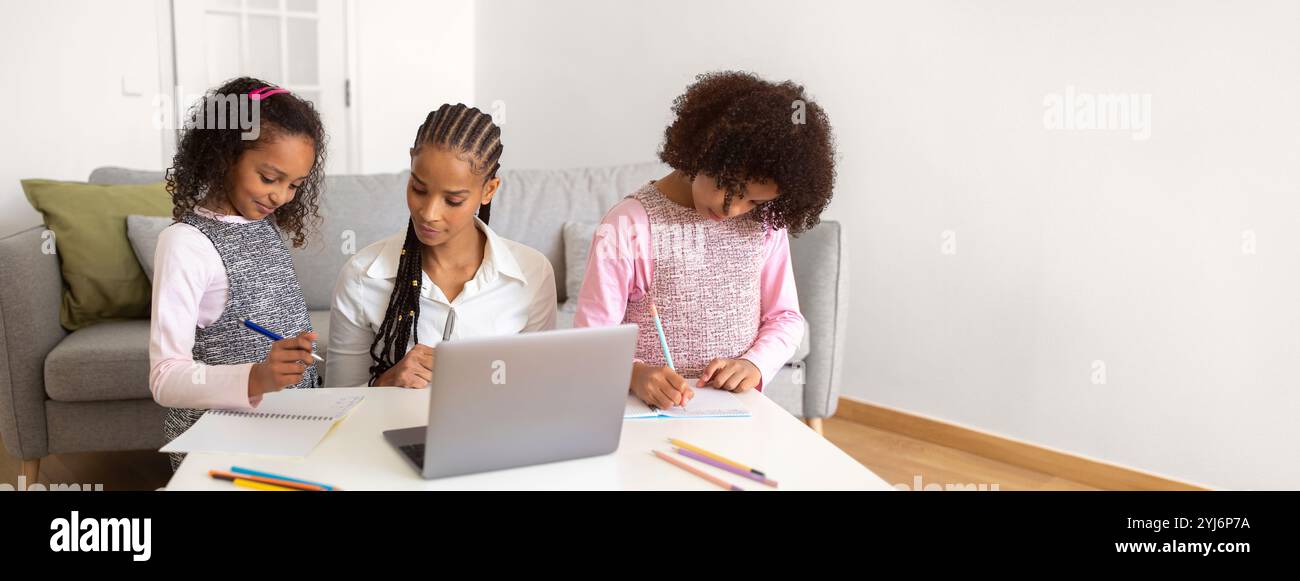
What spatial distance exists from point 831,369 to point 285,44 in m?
2.80

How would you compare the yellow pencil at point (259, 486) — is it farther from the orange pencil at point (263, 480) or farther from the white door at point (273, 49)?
the white door at point (273, 49)

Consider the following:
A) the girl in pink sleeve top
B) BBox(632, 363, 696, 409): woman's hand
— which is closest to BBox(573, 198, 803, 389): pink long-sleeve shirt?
the girl in pink sleeve top

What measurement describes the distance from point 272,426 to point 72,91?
304 cm

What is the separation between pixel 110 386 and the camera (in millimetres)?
2404

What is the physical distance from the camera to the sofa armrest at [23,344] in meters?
2.34

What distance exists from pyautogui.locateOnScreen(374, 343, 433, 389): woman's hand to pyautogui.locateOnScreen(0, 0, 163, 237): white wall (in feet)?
8.97

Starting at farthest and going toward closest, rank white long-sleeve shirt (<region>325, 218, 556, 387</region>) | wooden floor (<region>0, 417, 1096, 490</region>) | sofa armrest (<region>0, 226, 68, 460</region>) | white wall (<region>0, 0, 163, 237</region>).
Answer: white wall (<region>0, 0, 163, 237</region>) < wooden floor (<region>0, 417, 1096, 490</region>) < sofa armrest (<region>0, 226, 68, 460</region>) < white long-sleeve shirt (<region>325, 218, 556, 387</region>)

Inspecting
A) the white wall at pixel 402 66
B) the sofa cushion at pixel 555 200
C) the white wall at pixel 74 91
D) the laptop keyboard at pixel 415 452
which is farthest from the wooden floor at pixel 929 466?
the white wall at pixel 74 91

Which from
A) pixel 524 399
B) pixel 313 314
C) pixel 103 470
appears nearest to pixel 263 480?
pixel 524 399

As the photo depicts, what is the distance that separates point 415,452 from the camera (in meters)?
1.13

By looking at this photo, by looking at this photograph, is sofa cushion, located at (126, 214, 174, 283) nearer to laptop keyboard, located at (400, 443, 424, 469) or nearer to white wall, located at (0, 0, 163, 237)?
white wall, located at (0, 0, 163, 237)

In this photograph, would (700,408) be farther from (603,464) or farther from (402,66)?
(402,66)

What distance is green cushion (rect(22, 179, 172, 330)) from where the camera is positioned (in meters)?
2.56
